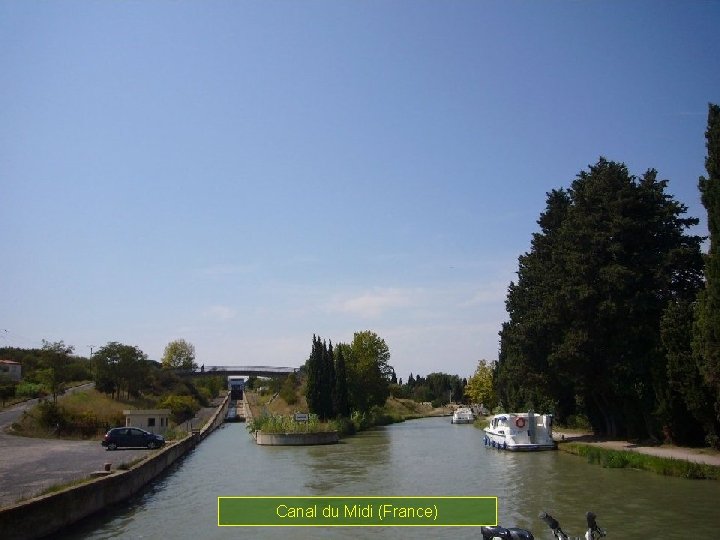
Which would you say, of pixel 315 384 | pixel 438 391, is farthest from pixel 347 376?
pixel 438 391

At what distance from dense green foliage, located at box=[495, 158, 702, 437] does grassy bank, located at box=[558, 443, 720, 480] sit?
3.79 m

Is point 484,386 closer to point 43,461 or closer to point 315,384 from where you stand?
point 315,384

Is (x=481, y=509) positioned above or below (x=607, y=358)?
below

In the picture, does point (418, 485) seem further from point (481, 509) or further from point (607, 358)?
point (607, 358)

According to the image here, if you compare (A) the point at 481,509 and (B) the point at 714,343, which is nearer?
(A) the point at 481,509

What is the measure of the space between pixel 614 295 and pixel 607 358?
12.7 ft

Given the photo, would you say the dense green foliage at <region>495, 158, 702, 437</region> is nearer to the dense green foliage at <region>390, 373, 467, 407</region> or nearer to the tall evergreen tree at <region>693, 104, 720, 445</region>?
the tall evergreen tree at <region>693, 104, 720, 445</region>

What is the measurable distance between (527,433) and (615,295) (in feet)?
40.3

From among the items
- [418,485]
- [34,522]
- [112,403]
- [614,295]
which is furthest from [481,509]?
[112,403]

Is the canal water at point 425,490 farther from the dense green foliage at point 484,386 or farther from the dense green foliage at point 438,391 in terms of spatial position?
the dense green foliage at point 438,391

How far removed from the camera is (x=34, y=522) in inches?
672

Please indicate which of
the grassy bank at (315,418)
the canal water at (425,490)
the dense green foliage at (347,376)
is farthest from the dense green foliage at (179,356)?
the canal water at (425,490)

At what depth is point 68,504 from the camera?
1923cm

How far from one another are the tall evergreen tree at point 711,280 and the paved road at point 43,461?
86.1ft
